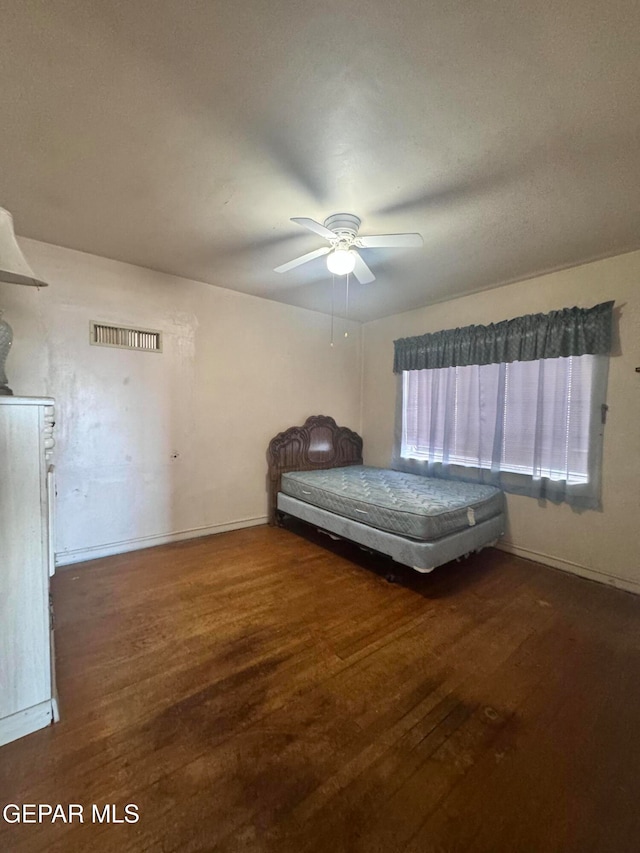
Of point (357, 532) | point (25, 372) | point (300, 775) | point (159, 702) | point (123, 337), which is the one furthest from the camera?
point (123, 337)

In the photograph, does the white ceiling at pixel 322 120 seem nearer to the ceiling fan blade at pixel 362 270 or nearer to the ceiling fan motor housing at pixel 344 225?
the ceiling fan motor housing at pixel 344 225

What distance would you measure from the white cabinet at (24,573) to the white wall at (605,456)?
10.4ft

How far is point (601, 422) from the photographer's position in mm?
2566

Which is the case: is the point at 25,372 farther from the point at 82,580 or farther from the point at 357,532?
the point at 357,532

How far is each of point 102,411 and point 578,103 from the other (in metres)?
3.45

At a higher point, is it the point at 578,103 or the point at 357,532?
the point at 578,103

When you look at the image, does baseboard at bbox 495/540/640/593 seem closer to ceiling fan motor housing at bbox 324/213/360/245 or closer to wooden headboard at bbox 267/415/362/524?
wooden headboard at bbox 267/415/362/524

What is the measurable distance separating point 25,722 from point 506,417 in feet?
11.9

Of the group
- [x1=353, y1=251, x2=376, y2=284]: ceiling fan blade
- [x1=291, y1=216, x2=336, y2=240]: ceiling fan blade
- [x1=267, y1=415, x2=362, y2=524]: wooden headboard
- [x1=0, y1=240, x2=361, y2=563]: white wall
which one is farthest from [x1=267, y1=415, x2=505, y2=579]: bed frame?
[x1=291, y1=216, x2=336, y2=240]: ceiling fan blade

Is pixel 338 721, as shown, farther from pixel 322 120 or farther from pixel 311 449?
pixel 311 449

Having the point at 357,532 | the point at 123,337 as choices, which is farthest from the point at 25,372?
the point at 357,532

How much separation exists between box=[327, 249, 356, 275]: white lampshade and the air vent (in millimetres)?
1857

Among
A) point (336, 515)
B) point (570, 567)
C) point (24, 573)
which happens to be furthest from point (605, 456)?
point (24, 573)

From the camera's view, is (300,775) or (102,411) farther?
(102,411)
